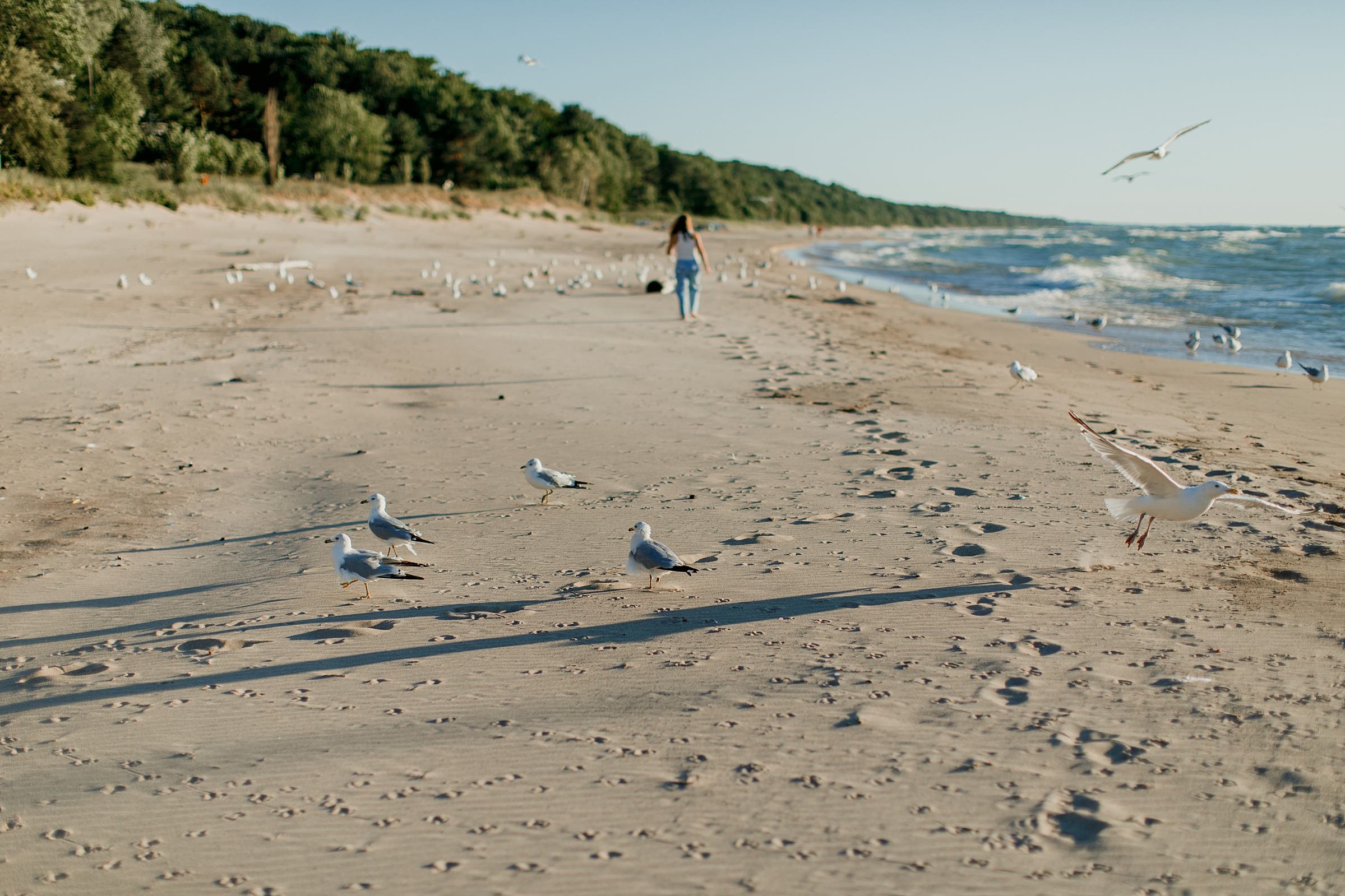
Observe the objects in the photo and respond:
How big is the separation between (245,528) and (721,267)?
2683cm

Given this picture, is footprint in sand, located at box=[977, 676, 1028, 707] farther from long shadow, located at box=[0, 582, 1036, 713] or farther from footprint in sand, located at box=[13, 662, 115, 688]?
footprint in sand, located at box=[13, 662, 115, 688]

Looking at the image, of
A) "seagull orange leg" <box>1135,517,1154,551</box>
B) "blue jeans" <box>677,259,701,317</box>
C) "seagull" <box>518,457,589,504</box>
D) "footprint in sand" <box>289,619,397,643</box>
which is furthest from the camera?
"blue jeans" <box>677,259,701,317</box>

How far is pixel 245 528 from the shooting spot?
21.5 ft

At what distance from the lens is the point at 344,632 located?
4.76 meters

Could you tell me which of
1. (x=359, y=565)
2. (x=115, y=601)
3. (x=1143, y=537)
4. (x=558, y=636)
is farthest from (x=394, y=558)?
(x=1143, y=537)

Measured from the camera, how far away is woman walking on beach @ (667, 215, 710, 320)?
1538 cm

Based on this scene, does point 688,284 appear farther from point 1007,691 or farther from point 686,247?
point 1007,691

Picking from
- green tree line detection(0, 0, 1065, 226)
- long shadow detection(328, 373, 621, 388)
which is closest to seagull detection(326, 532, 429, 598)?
long shadow detection(328, 373, 621, 388)

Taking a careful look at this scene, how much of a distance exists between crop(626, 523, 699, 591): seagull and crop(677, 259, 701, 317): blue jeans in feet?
35.4

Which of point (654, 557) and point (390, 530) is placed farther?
point (390, 530)

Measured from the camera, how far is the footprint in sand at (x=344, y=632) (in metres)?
4.68

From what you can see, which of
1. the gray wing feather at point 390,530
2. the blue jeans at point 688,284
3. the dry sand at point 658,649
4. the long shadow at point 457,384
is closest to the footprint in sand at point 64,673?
the dry sand at point 658,649

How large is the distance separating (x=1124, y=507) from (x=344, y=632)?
4.57 m

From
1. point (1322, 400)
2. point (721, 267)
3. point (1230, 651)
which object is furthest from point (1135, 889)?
point (721, 267)
